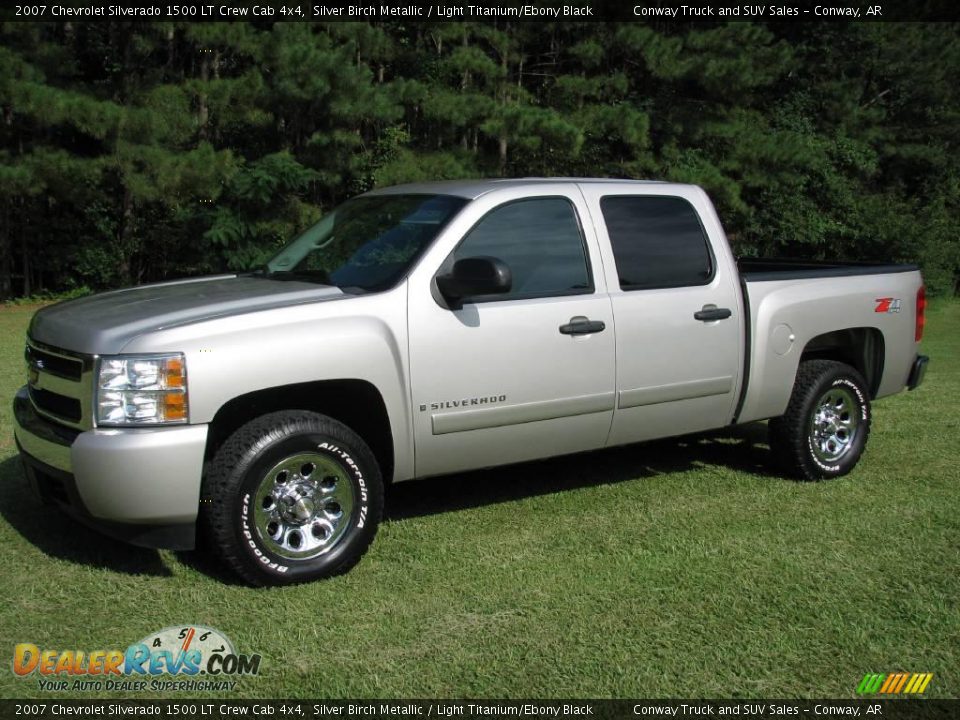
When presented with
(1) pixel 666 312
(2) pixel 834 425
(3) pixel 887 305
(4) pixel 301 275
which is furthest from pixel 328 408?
(3) pixel 887 305

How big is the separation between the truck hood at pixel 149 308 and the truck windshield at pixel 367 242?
6.9 inches

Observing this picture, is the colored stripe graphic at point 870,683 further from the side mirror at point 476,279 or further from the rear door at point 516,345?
the side mirror at point 476,279

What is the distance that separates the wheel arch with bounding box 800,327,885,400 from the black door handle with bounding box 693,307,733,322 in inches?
44.0

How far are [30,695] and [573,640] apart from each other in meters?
2.04

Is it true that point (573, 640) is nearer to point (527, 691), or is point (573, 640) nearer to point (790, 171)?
point (527, 691)

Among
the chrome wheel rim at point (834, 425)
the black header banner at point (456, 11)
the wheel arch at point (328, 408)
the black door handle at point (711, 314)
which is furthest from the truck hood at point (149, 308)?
the black header banner at point (456, 11)

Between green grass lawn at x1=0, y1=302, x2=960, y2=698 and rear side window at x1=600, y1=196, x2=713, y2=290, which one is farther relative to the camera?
rear side window at x1=600, y1=196, x2=713, y2=290

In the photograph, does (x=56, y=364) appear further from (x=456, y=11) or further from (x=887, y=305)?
(x=456, y=11)

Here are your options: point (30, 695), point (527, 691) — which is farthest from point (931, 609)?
point (30, 695)

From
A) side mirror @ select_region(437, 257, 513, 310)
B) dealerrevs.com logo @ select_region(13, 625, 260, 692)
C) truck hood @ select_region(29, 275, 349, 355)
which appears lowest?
dealerrevs.com logo @ select_region(13, 625, 260, 692)

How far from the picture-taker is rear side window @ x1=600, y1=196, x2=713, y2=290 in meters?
5.61

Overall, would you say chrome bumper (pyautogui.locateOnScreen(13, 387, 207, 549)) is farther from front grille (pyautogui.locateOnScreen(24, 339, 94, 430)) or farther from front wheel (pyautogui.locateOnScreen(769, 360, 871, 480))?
front wheel (pyautogui.locateOnScreen(769, 360, 871, 480))

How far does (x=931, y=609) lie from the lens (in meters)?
4.38

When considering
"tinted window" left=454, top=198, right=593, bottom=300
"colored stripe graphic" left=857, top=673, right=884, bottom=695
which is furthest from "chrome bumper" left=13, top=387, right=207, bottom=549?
"colored stripe graphic" left=857, top=673, right=884, bottom=695
